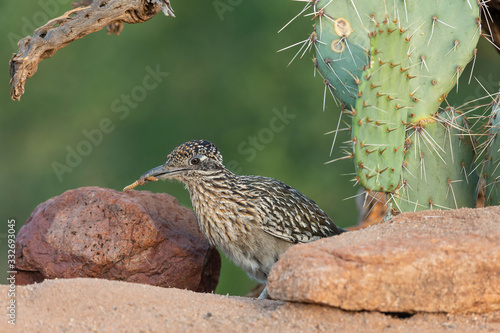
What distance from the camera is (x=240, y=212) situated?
14.6 feet

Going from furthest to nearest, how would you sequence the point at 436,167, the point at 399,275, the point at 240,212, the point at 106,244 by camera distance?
the point at 436,167 < the point at 240,212 < the point at 106,244 < the point at 399,275

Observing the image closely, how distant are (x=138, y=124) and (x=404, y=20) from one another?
5323 mm

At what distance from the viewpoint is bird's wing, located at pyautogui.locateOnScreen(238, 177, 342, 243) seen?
4.46 meters

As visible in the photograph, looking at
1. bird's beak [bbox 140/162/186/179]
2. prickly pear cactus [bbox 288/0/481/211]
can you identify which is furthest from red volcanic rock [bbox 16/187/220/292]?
prickly pear cactus [bbox 288/0/481/211]

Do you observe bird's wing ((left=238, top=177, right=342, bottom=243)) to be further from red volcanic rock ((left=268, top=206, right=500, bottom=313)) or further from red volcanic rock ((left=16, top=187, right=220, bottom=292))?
red volcanic rock ((left=268, top=206, right=500, bottom=313))

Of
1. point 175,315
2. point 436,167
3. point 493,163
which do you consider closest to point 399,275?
point 175,315

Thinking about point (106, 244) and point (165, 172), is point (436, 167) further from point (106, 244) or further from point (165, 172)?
point (106, 244)

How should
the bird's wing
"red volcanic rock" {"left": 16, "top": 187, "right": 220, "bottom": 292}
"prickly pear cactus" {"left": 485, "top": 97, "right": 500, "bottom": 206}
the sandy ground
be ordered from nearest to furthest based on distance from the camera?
the sandy ground → "red volcanic rock" {"left": 16, "top": 187, "right": 220, "bottom": 292} → the bird's wing → "prickly pear cactus" {"left": 485, "top": 97, "right": 500, "bottom": 206}

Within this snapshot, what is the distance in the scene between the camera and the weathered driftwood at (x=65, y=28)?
442 cm

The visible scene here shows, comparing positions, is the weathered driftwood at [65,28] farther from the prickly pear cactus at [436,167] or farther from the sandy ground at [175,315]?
the prickly pear cactus at [436,167]

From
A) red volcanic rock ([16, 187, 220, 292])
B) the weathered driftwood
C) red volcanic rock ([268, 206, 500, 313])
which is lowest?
red volcanic rock ([268, 206, 500, 313])

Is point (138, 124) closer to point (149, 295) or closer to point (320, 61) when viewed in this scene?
point (320, 61)

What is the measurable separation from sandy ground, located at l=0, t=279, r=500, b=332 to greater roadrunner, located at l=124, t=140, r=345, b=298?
1.06 m

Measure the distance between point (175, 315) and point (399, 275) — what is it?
1010 millimetres
